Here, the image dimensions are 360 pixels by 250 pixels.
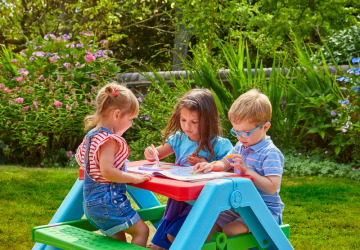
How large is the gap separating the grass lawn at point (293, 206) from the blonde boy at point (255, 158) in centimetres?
94

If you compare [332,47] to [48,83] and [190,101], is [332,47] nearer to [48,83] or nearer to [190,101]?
[48,83]

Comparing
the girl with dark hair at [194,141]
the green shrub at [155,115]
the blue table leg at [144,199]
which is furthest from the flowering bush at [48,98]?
the girl with dark hair at [194,141]

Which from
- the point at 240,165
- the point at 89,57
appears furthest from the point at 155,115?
the point at 240,165

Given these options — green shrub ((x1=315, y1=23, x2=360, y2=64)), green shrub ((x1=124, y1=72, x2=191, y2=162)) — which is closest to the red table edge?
green shrub ((x1=124, y1=72, x2=191, y2=162))

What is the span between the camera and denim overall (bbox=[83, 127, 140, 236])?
2.10 metres

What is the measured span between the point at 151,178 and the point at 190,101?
2.17ft

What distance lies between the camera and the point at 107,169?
6.74 feet

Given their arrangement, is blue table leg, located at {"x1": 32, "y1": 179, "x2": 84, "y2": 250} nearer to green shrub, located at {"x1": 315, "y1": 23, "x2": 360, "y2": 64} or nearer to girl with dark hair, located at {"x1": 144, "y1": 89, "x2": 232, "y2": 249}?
girl with dark hair, located at {"x1": 144, "y1": 89, "x2": 232, "y2": 249}

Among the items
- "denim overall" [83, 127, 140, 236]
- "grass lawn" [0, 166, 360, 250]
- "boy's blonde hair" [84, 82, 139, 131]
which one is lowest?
"grass lawn" [0, 166, 360, 250]

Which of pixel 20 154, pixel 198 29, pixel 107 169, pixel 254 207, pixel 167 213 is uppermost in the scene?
pixel 198 29

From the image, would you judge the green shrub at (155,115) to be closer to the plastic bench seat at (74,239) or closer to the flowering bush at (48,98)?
the flowering bush at (48,98)

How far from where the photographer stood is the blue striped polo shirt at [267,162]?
2.19m

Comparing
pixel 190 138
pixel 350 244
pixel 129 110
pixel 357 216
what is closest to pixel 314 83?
pixel 357 216

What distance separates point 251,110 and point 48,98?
14.8ft
